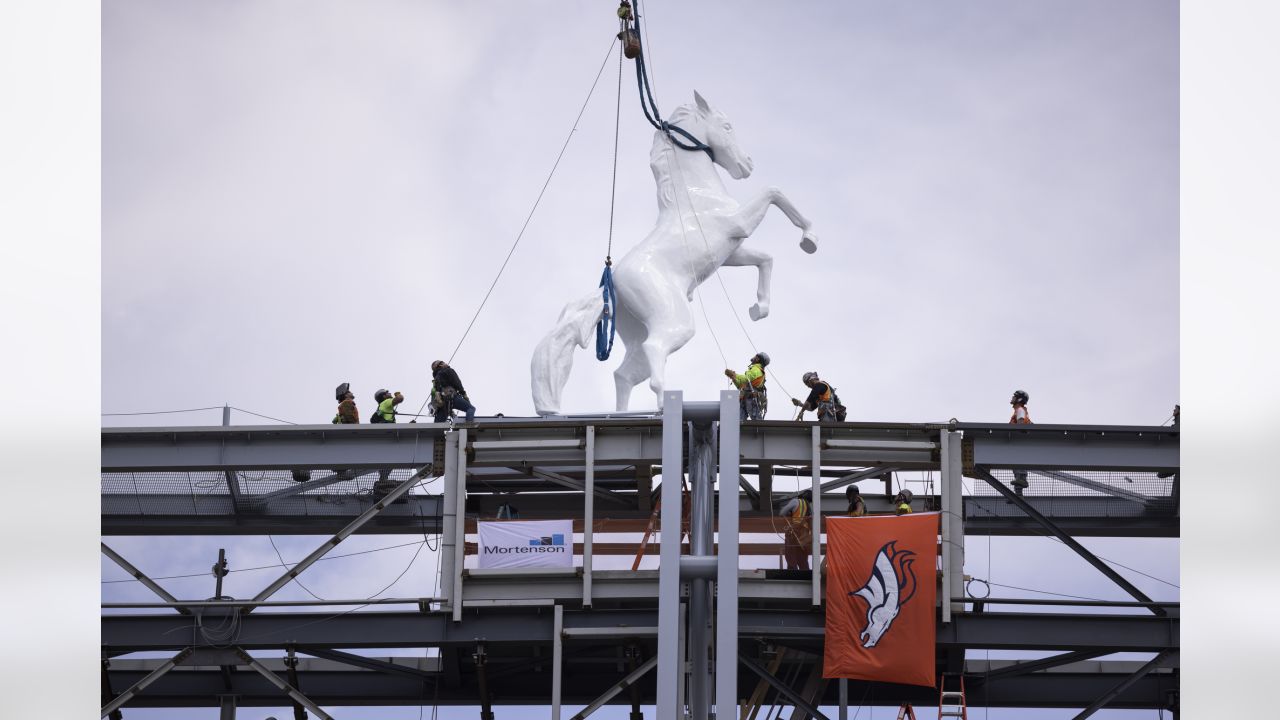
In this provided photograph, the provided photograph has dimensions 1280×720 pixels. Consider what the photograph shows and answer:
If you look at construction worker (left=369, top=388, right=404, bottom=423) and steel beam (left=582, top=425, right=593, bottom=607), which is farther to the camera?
construction worker (left=369, top=388, right=404, bottom=423)

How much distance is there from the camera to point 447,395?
24.4 m

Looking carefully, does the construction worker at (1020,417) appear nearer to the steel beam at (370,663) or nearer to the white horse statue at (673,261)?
the white horse statue at (673,261)

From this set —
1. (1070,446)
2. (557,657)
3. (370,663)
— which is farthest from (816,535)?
(370,663)

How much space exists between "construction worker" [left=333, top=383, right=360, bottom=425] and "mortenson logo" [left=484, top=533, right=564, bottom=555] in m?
3.95

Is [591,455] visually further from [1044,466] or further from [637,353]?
[1044,466]

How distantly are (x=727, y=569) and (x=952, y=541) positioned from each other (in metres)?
8.38

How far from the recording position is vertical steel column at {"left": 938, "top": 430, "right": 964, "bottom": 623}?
71.2 feet

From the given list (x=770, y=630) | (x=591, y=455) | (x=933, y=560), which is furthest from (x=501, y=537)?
(x=933, y=560)

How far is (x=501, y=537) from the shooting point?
21953 mm

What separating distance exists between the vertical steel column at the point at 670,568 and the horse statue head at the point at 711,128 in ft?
34.9

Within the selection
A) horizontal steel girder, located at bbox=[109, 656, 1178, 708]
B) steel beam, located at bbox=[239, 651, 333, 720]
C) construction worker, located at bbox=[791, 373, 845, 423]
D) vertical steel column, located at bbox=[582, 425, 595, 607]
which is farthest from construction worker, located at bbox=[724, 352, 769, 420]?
steel beam, located at bbox=[239, 651, 333, 720]

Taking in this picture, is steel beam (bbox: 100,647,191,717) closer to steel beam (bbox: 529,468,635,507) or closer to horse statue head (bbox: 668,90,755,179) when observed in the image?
steel beam (bbox: 529,468,635,507)

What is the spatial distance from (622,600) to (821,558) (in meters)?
3.04

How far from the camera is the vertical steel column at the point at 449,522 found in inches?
870
